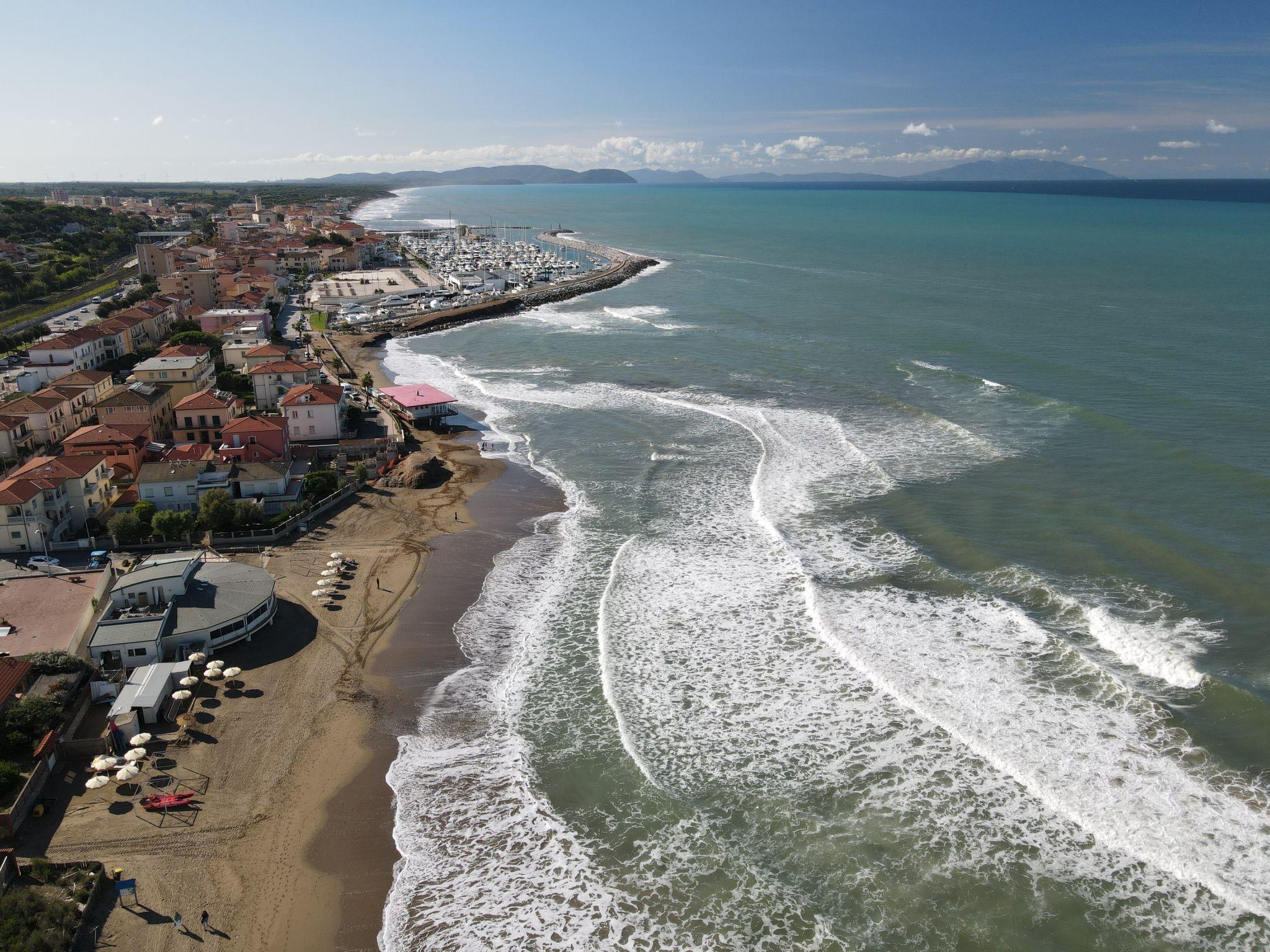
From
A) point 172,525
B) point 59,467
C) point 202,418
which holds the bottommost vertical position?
point 172,525

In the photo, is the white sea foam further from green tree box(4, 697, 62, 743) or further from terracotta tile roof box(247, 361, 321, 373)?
terracotta tile roof box(247, 361, 321, 373)

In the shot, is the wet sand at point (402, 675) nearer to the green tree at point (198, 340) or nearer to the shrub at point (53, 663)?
the shrub at point (53, 663)

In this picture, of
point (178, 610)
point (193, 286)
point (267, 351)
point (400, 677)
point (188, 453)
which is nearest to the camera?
point (400, 677)

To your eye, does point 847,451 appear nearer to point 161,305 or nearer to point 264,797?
point 264,797

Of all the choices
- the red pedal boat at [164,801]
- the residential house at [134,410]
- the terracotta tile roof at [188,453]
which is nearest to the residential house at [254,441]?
the terracotta tile roof at [188,453]

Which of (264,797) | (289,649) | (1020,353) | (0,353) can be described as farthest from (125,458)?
(1020,353)

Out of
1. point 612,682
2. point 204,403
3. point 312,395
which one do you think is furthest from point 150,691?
point 312,395

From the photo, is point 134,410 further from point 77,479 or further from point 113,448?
point 77,479
